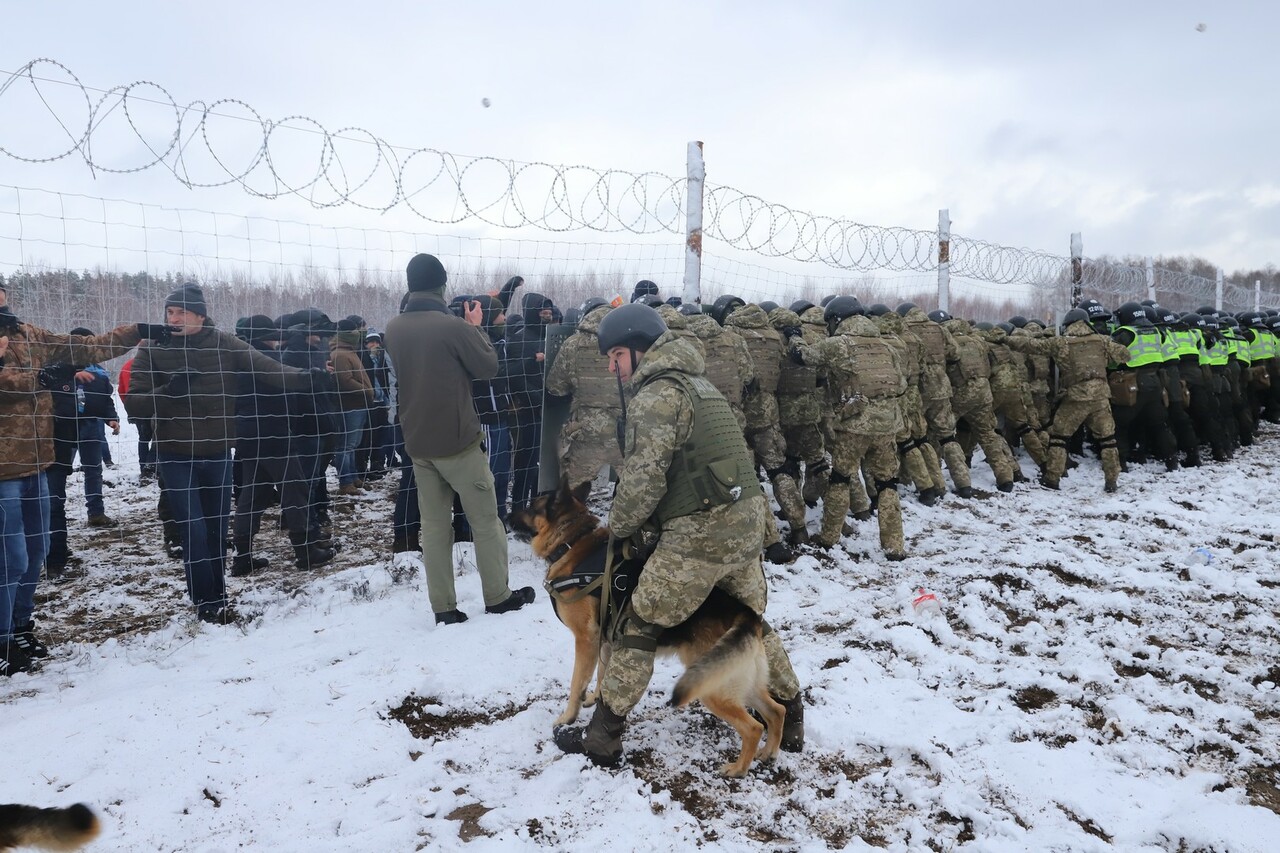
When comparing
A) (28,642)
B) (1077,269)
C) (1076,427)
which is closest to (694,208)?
(1076,427)

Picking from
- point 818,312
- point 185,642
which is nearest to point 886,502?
point 818,312

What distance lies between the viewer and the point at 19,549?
12.8 feet

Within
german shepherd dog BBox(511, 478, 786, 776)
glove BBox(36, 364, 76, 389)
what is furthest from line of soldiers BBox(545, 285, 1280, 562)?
glove BBox(36, 364, 76, 389)

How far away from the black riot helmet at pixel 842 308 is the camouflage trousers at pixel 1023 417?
2857 mm

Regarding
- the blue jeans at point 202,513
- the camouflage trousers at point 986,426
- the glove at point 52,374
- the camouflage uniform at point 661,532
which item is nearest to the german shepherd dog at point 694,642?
the camouflage uniform at point 661,532

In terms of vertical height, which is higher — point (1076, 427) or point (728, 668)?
point (1076, 427)

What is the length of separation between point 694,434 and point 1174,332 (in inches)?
372

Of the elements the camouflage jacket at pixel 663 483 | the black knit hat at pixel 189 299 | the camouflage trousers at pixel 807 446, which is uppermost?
the black knit hat at pixel 189 299

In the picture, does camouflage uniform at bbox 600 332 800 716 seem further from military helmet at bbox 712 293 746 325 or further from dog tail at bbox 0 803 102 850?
military helmet at bbox 712 293 746 325

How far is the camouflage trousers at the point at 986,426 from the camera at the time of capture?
8266 millimetres

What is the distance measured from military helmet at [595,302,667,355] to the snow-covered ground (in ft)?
5.64

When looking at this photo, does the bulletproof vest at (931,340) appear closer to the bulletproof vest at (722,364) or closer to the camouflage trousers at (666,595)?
the bulletproof vest at (722,364)

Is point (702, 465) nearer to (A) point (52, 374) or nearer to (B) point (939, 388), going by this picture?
(A) point (52, 374)

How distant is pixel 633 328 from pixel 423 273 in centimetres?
177
